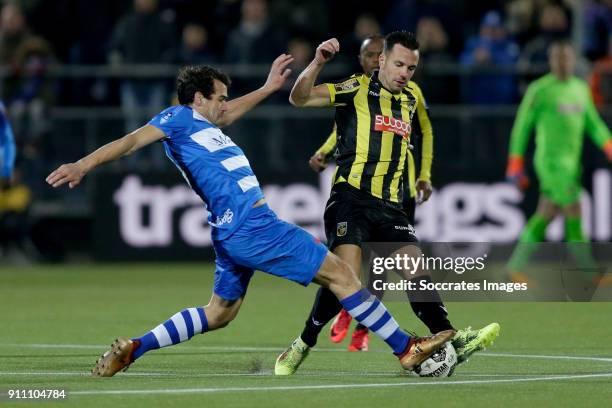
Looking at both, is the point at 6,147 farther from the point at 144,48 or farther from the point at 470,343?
the point at 470,343

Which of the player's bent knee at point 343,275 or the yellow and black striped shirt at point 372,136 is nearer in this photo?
the player's bent knee at point 343,275

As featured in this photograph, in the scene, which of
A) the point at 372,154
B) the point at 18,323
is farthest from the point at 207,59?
the point at 372,154

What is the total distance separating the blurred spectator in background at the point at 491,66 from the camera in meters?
19.9

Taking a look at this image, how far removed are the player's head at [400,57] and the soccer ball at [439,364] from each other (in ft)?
6.05

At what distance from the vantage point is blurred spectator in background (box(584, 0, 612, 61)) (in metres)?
20.5

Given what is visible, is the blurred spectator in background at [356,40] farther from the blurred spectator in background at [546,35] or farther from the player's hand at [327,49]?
the player's hand at [327,49]

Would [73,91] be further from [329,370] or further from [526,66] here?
[329,370]

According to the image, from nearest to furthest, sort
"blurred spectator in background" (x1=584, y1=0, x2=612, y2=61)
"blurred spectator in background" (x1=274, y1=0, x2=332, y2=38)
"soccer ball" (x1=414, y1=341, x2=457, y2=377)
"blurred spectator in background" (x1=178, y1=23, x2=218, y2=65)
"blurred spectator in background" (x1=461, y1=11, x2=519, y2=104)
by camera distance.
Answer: "soccer ball" (x1=414, y1=341, x2=457, y2=377) < "blurred spectator in background" (x1=461, y1=11, x2=519, y2=104) < "blurred spectator in background" (x1=178, y1=23, x2=218, y2=65) < "blurred spectator in background" (x1=584, y1=0, x2=612, y2=61) < "blurred spectator in background" (x1=274, y1=0, x2=332, y2=38)

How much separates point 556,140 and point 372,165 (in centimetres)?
654

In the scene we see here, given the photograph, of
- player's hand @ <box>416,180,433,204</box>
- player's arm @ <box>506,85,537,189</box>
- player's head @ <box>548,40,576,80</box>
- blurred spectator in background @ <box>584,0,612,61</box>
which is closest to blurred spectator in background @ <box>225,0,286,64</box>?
blurred spectator in background @ <box>584,0,612,61</box>

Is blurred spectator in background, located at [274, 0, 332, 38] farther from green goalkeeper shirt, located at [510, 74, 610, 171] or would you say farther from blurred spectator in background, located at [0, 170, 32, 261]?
green goalkeeper shirt, located at [510, 74, 610, 171]

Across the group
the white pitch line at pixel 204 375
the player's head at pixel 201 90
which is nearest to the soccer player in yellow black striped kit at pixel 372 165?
the white pitch line at pixel 204 375

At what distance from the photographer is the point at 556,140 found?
16125 mm

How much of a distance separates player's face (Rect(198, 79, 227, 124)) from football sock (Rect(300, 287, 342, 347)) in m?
1.42
